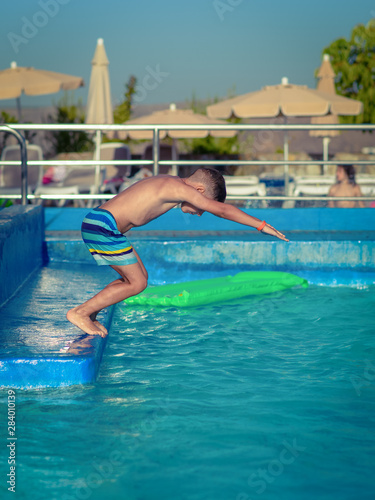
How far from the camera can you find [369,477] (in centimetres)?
255

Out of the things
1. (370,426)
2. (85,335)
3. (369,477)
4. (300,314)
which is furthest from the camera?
(300,314)

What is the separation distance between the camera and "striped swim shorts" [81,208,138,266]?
380 cm

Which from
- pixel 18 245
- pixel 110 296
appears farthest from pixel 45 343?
pixel 18 245

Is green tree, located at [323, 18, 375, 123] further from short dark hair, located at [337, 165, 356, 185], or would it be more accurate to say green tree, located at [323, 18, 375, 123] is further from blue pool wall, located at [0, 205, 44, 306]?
blue pool wall, located at [0, 205, 44, 306]

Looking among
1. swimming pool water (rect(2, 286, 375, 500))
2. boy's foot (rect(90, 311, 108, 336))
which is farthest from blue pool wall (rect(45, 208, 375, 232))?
boy's foot (rect(90, 311, 108, 336))

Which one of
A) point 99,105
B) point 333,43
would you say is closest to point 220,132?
point 99,105

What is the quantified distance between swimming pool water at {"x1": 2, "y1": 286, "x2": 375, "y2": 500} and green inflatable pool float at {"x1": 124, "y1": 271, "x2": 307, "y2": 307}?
73 cm

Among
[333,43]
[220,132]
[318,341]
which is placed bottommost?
[318,341]

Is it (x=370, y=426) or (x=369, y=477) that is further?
(x=370, y=426)

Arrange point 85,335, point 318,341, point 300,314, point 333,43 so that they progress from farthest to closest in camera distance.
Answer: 1. point 333,43
2. point 300,314
3. point 318,341
4. point 85,335

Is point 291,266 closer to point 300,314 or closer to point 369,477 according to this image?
point 300,314

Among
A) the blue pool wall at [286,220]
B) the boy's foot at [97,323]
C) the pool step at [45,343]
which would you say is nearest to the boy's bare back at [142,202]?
the boy's foot at [97,323]

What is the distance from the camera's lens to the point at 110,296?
12.8 ft

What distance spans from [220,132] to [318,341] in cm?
981
